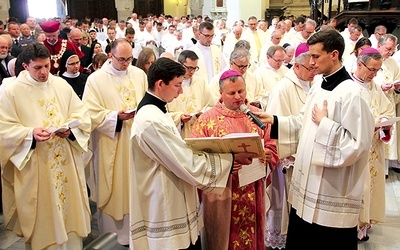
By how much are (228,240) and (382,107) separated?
226 centimetres

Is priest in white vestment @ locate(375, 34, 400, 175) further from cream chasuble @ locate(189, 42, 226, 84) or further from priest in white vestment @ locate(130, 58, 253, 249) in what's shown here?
priest in white vestment @ locate(130, 58, 253, 249)

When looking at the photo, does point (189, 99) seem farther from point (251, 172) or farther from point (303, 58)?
point (251, 172)

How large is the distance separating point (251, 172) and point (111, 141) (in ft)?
5.38

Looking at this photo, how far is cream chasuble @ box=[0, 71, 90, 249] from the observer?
330 cm

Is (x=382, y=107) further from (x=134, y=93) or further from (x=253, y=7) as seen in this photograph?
(x=253, y=7)

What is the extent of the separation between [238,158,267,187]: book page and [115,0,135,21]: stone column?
2118 centimetres

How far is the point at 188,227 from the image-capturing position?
2.60 metres

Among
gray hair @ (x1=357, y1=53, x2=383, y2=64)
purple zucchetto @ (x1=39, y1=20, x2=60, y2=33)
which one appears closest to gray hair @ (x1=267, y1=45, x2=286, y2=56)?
gray hair @ (x1=357, y1=53, x2=383, y2=64)

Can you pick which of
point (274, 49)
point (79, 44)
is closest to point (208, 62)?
point (274, 49)

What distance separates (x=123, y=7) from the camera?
22672 mm

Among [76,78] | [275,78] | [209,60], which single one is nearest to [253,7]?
[209,60]

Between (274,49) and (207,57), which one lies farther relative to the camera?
(207,57)

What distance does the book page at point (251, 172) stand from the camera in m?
2.88

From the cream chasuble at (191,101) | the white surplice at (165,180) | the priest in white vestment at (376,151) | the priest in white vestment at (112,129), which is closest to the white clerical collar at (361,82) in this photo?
the priest in white vestment at (376,151)
